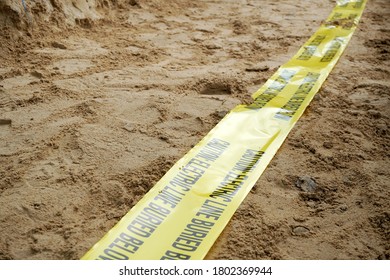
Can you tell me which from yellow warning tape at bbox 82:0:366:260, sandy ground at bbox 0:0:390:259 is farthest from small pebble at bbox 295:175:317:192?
yellow warning tape at bbox 82:0:366:260

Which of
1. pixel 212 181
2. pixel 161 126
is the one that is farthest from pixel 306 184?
pixel 161 126

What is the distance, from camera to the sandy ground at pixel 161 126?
144 cm

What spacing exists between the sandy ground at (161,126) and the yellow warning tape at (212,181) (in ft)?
0.18

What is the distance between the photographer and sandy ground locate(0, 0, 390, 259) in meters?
1.44

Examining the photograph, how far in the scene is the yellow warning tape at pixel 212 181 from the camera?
137cm

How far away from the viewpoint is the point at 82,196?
157 centimetres

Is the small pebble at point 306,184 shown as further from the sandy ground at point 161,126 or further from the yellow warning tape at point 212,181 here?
the yellow warning tape at point 212,181

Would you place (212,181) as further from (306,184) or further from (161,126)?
(161,126)

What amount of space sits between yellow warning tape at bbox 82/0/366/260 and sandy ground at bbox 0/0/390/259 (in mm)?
54

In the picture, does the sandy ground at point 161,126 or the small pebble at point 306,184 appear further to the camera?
the small pebble at point 306,184

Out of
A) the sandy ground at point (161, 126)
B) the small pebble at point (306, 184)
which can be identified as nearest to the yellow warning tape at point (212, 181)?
the sandy ground at point (161, 126)

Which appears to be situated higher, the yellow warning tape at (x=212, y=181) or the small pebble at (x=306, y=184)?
the yellow warning tape at (x=212, y=181)

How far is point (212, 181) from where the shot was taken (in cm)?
168

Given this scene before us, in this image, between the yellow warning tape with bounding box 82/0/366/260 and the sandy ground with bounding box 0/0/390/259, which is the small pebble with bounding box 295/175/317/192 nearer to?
the sandy ground with bounding box 0/0/390/259
